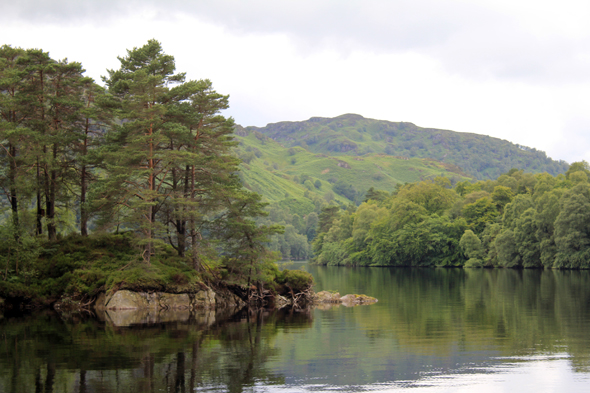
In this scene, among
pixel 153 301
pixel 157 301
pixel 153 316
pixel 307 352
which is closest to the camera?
pixel 307 352

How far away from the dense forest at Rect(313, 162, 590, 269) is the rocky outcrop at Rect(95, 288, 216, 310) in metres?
68.9

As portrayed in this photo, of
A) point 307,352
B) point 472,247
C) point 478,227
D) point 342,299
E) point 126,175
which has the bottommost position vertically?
point 342,299

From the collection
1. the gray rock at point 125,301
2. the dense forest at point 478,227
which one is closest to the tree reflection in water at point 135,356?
the gray rock at point 125,301

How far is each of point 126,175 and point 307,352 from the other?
22.5 metres

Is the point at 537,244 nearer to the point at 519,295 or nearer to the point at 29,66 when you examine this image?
the point at 519,295

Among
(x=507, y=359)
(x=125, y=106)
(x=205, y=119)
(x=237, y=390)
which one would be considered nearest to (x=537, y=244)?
Result: (x=205, y=119)

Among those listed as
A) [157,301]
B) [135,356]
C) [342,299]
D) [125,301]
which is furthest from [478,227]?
[135,356]

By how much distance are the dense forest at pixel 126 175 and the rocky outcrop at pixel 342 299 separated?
15.3ft

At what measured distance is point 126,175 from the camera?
127 feet

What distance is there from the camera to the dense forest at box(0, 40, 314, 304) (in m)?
40.5

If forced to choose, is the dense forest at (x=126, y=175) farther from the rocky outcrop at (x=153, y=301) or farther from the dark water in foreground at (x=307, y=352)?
the dark water in foreground at (x=307, y=352)

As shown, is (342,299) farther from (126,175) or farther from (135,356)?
(135,356)

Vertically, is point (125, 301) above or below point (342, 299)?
above

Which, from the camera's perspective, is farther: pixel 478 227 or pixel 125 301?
pixel 478 227
